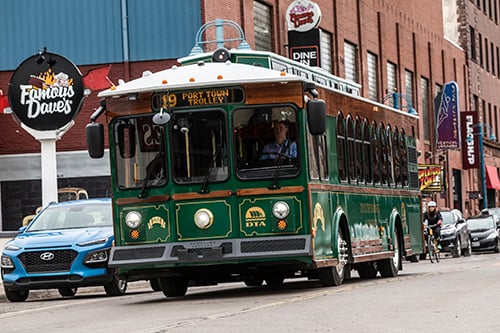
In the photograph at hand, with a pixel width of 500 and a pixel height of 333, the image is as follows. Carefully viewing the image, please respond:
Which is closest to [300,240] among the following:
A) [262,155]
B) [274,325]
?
[262,155]

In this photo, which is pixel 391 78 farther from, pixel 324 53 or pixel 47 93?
pixel 47 93

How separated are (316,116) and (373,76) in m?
41.8

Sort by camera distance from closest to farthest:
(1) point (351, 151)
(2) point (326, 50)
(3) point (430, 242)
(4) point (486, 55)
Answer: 1. (1) point (351, 151)
2. (3) point (430, 242)
3. (2) point (326, 50)
4. (4) point (486, 55)

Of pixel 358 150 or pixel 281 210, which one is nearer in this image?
pixel 281 210

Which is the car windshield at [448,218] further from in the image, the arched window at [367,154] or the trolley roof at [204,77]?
the trolley roof at [204,77]

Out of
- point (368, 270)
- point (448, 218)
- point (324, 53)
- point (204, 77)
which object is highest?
point (324, 53)

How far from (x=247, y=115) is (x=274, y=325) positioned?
18.8 feet

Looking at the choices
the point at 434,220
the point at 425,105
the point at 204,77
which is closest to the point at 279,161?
the point at 204,77

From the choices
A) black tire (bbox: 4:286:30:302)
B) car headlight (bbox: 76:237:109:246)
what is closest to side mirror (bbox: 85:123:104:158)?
car headlight (bbox: 76:237:109:246)

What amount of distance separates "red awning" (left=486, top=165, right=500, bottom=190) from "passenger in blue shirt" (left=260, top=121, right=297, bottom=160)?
63287 mm

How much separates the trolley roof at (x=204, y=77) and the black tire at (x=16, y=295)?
5291 millimetres

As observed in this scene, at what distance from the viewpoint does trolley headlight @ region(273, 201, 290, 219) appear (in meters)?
17.7

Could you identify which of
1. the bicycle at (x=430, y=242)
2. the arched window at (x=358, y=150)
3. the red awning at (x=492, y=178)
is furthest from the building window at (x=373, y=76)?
the arched window at (x=358, y=150)

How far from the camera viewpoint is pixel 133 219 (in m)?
18.1
